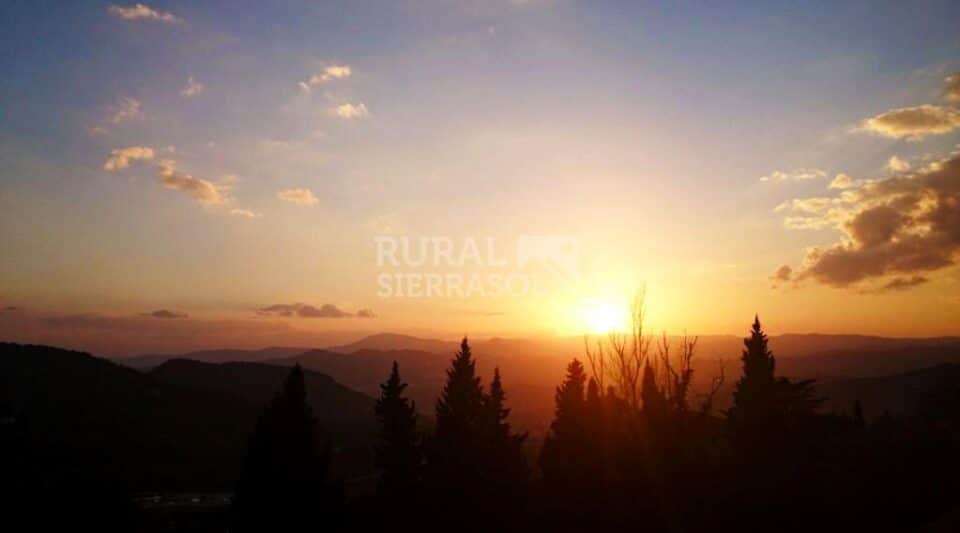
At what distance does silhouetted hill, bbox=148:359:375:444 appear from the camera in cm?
15200

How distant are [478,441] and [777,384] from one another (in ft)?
64.8

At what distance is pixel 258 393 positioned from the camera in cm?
16425

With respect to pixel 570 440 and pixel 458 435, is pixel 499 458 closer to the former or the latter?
pixel 458 435

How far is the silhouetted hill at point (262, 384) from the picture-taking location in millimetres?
152000

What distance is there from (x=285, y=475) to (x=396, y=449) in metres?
10.9

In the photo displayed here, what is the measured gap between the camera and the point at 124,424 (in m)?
99.2

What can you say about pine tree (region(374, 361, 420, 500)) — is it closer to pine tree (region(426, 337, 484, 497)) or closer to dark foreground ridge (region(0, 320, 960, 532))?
dark foreground ridge (region(0, 320, 960, 532))

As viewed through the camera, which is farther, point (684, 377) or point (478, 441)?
point (684, 377)

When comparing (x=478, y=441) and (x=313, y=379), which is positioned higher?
(x=478, y=441)

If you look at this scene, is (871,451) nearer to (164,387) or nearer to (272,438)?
(272,438)

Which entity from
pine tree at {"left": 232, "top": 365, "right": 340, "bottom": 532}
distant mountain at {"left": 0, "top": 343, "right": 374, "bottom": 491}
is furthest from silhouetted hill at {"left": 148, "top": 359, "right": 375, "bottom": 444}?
pine tree at {"left": 232, "top": 365, "right": 340, "bottom": 532}

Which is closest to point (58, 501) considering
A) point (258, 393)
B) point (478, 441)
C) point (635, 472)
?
point (478, 441)

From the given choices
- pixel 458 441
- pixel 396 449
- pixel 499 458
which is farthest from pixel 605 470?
pixel 396 449

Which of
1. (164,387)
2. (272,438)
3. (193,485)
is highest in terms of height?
(272,438)
